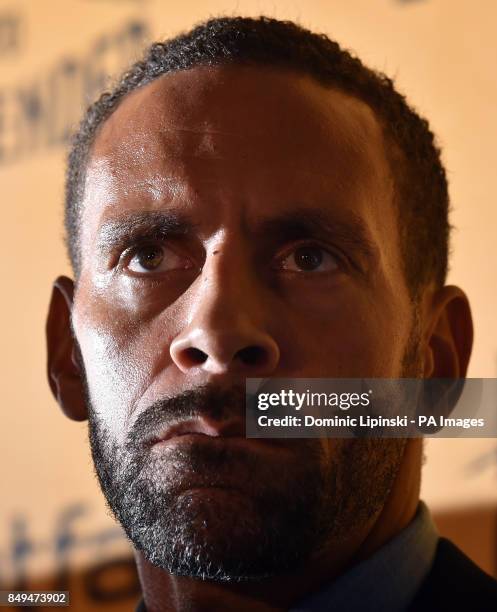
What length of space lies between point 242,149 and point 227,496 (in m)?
0.27

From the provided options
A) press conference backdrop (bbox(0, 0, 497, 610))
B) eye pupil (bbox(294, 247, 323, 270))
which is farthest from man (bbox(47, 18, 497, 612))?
press conference backdrop (bbox(0, 0, 497, 610))

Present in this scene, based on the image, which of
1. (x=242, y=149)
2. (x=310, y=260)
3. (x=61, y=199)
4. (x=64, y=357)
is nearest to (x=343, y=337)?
(x=310, y=260)

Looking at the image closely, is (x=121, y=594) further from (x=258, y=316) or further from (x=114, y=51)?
(x=114, y=51)

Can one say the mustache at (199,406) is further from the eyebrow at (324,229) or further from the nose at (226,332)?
the eyebrow at (324,229)

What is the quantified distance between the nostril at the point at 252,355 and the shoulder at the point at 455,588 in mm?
241

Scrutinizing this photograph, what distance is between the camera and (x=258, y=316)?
700 millimetres

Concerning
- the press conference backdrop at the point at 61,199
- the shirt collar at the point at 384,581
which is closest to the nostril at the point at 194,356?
the shirt collar at the point at 384,581

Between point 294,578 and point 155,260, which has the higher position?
point 155,260

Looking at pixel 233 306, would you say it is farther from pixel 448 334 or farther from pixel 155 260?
pixel 448 334

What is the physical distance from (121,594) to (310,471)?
Answer: 1.69 ft

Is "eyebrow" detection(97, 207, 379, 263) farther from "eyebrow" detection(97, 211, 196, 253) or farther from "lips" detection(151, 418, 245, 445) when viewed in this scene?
"lips" detection(151, 418, 245, 445)

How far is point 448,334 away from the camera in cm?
86

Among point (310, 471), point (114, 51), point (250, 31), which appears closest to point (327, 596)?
point (310, 471)

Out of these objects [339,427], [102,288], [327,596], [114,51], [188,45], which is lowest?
[327,596]
